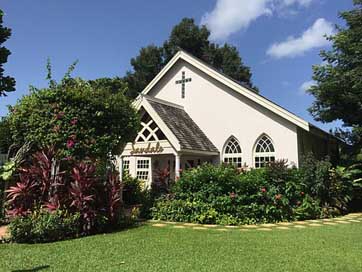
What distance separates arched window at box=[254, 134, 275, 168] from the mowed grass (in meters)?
7.02

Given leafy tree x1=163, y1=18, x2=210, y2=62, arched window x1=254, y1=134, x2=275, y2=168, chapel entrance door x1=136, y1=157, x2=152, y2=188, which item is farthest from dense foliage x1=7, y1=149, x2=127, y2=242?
leafy tree x1=163, y1=18, x2=210, y2=62

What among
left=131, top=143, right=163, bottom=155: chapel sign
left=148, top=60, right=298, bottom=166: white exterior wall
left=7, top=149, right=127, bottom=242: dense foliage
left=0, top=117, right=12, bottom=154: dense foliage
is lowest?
left=7, top=149, right=127, bottom=242: dense foliage

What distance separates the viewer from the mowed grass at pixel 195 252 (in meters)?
6.47

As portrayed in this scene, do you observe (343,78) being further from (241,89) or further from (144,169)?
(144,169)

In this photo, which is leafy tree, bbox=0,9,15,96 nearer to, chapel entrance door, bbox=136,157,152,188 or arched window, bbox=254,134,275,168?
chapel entrance door, bbox=136,157,152,188

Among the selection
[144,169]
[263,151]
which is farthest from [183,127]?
[144,169]

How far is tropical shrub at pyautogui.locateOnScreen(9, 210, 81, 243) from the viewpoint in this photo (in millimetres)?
9227

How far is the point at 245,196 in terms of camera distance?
1293 cm

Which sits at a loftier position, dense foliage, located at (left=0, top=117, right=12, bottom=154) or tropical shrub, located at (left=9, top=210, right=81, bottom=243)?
dense foliage, located at (left=0, top=117, right=12, bottom=154)

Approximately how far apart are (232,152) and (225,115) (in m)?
2.03

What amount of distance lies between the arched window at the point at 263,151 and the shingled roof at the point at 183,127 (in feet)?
7.19

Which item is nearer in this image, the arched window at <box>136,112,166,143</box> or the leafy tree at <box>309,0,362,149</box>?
the arched window at <box>136,112,166,143</box>

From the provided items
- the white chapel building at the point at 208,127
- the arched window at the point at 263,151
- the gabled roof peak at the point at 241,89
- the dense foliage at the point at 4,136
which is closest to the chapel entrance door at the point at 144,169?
the white chapel building at the point at 208,127

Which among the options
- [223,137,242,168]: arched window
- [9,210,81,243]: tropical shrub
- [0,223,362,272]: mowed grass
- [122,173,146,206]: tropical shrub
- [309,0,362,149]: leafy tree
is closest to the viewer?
[0,223,362,272]: mowed grass
